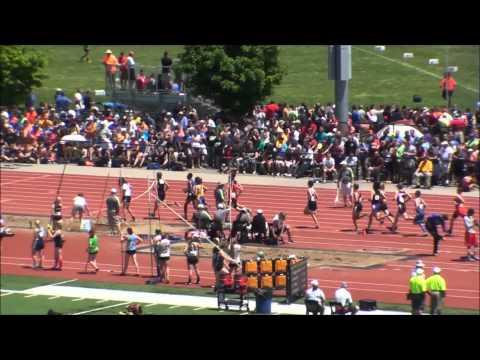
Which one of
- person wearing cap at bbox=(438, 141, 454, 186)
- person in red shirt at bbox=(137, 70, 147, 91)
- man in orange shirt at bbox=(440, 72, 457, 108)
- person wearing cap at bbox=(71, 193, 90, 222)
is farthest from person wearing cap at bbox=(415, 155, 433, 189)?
person in red shirt at bbox=(137, 70, 147, 91)

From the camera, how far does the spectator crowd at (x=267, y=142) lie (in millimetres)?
28322

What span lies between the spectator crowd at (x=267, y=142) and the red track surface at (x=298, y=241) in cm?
110

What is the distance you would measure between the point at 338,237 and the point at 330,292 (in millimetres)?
4316

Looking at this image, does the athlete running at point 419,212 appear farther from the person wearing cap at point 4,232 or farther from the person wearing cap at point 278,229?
the person wearing cap at point 4,232

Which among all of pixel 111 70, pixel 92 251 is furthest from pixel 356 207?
pixel 111 70

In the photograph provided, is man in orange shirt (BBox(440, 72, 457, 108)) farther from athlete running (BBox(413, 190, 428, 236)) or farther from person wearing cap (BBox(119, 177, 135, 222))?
person wearing cap (BBox(119, 177, 135, 222))

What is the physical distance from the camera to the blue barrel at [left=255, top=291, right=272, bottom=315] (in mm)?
19125

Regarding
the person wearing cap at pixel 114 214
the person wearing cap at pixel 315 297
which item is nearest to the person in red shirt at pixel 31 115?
the person wearing cap at pixel 114 214

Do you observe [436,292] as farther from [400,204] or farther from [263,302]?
[400,204]

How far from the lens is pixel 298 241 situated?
2528cm

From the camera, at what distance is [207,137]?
104ft

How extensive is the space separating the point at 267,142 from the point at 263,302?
11.7m
